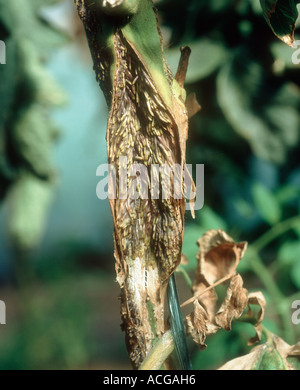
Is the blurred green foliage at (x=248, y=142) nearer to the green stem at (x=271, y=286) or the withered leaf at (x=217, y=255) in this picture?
the green stem at (x=271, y=286)

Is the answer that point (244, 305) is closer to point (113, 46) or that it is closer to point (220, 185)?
point (113, 46)

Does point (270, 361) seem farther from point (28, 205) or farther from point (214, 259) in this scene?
point (28, 205)

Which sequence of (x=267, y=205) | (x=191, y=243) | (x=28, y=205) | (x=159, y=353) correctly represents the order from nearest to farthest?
1. (x=159, y=353)
2. (x=191, y=243)
3. (x=267, y=205)
4. (x=28, y=205)

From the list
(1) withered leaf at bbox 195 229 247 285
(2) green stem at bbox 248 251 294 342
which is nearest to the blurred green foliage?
(2) green stem at bbox 248 251 294 342

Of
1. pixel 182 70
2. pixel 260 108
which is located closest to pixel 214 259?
pixel 182 70

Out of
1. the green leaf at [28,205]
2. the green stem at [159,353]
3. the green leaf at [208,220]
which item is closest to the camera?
the green stem at [159,353]

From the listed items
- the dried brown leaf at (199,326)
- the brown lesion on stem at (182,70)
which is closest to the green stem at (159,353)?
the dried brown leaf at (199,326)

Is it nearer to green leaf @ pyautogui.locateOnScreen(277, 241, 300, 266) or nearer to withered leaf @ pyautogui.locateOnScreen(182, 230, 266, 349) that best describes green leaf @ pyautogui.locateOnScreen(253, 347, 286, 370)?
withered leaf @ pyautogui.locateOnScreen(182, 230, 266, 349)
